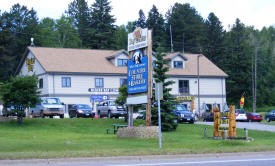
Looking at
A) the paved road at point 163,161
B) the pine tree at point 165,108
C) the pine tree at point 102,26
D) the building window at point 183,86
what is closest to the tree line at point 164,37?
the pine tree at point 102,26

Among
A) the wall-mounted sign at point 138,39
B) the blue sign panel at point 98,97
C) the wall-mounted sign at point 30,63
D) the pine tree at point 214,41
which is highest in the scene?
the pine tree at point 214,41

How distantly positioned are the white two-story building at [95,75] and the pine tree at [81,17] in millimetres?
30563

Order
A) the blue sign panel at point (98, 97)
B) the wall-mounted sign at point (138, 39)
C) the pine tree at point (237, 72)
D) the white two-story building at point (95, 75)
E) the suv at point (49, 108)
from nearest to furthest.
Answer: the wall-mounted sign at point (138, 39) → the suv at point (49, 108) → the blue sign panel at point (98, 97) → the white two-story building at point (95, 75) → the pine tree at point (237, 72)

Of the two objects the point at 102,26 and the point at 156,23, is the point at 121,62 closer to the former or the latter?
the point at 102,26

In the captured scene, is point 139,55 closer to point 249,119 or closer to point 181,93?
point 249,119

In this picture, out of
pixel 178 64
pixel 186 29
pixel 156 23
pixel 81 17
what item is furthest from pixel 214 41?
pixel 178 64

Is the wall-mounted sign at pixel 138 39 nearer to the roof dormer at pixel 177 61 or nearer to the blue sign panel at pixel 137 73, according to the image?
the blue sign panel at pixel 137 73

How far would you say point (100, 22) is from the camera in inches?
3627

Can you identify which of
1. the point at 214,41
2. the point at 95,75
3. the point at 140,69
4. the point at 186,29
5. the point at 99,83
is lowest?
the point at 140,69

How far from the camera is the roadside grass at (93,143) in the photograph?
17.1 m

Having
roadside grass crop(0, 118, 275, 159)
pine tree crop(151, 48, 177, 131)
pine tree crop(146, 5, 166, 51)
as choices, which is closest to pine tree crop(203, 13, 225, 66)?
pine tree crop(146, 5, 166, 51)

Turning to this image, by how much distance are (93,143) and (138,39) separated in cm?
834

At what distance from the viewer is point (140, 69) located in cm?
2689

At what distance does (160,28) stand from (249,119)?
4983cm
